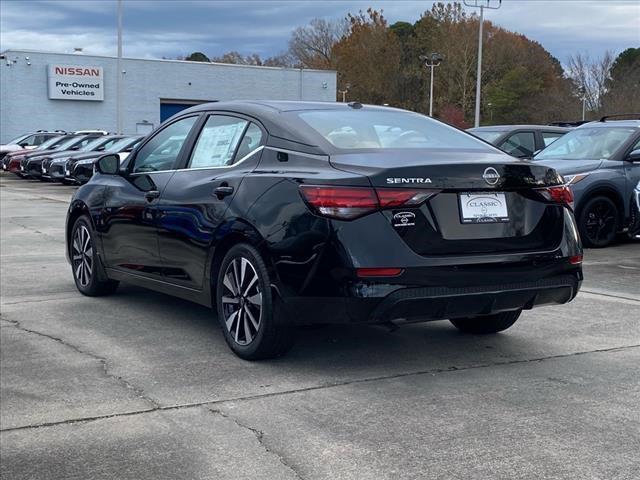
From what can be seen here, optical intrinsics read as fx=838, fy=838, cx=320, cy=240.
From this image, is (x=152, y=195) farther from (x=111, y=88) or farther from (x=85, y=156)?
(x=111, y=88)

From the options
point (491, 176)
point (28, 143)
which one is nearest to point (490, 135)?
point (491, 176)

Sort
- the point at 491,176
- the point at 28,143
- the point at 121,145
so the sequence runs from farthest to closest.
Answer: the point at 28,143 < the point at 121,145 < the point at 491,176

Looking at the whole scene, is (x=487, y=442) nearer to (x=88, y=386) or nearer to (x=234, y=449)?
(x=234, y=449)

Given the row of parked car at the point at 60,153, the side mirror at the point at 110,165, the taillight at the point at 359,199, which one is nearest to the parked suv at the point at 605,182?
the side mirror at the point at 110,165

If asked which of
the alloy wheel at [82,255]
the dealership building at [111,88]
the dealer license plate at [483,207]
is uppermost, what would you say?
the dealership building at [111,88]

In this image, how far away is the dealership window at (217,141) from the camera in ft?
18.3

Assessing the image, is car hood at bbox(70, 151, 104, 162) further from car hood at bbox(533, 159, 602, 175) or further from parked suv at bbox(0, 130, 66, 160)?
car hood at bbox(533, 159, 602, 175)

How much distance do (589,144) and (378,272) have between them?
25.7 ft

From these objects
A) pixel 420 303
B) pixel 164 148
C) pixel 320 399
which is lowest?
pixel 320 399

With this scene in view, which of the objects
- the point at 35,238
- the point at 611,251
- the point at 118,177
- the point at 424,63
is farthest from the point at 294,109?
the point at 424,63

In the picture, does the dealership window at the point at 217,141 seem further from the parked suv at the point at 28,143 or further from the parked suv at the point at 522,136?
the parked suv at the point at 28,143

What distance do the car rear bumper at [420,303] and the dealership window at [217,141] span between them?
1.36 metres

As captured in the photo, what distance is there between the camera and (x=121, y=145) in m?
22.9

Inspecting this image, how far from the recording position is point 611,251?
10.4 meters
